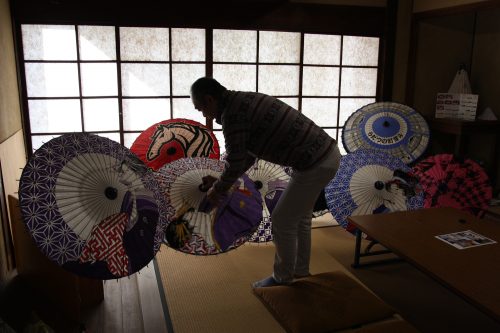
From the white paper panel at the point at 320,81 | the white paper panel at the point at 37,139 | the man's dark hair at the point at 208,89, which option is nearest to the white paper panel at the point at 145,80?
the white paper panel at the point at 37,139

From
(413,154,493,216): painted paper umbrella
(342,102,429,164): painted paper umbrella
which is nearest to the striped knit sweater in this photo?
(413,154,493,216): painted paper umbrella

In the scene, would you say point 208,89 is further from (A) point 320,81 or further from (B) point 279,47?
(A) point 320,81

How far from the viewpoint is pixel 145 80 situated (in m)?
3.92

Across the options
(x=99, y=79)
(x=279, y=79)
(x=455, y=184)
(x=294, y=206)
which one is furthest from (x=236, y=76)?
(x=294, y=206)

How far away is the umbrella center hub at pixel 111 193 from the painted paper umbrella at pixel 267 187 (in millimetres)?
1107

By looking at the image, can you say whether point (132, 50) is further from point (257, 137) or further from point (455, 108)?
point (455, 108)

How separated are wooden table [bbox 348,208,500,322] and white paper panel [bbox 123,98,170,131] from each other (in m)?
2.18

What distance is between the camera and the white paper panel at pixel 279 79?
13.9ft

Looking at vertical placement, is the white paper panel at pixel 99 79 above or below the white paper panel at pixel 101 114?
above

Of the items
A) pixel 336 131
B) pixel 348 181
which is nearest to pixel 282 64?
pixel 336 131

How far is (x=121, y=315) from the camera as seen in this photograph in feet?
7.44

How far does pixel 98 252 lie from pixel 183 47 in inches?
98.9

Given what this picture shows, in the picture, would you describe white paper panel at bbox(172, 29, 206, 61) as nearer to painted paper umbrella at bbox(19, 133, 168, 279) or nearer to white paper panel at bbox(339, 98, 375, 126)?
white paper panel at bbox(339, 98, 375, 126)

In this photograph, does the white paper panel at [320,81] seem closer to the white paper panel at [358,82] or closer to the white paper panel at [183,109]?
the white paper panel at [358,82]
